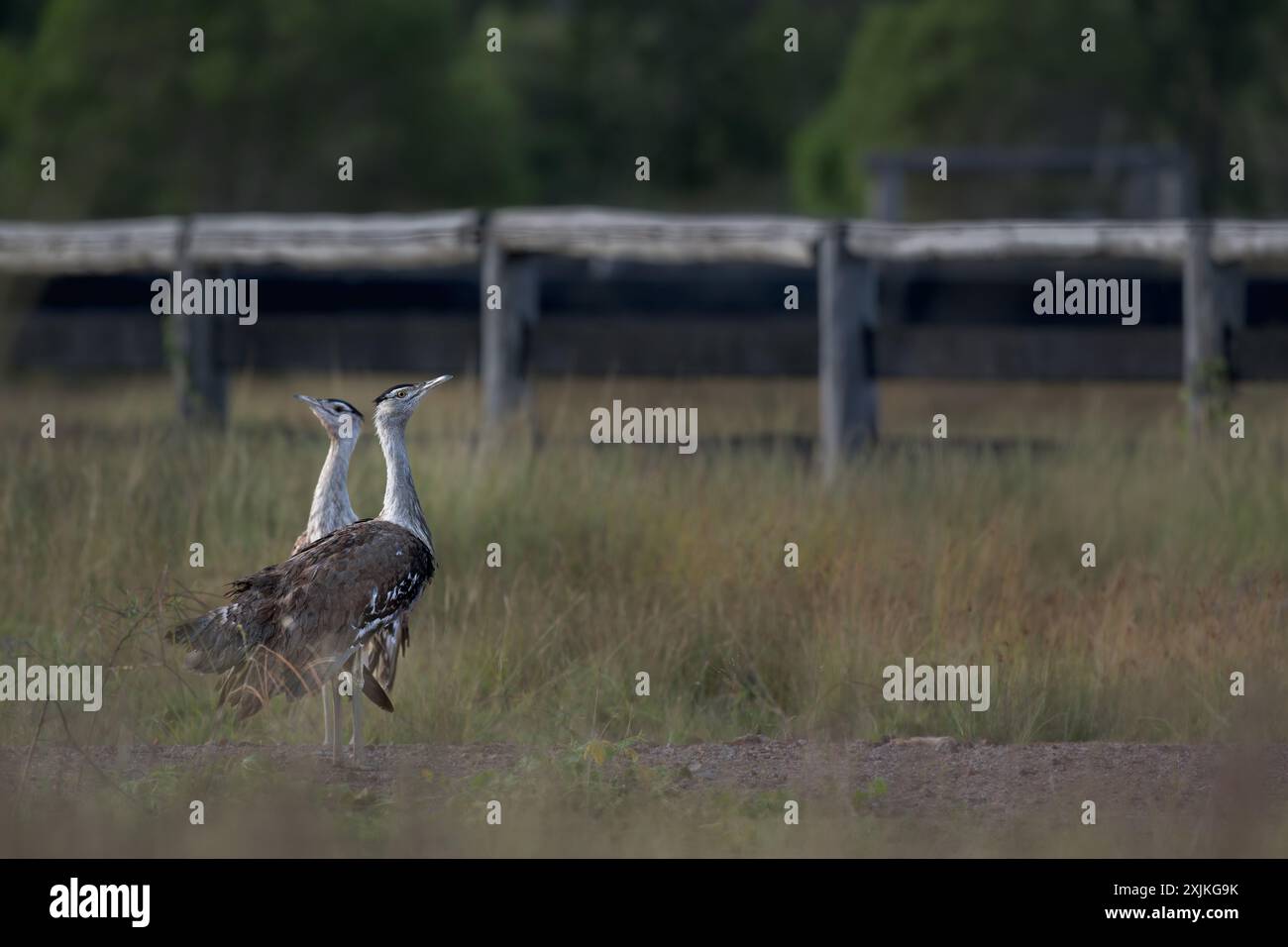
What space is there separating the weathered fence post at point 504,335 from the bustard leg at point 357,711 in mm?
4757

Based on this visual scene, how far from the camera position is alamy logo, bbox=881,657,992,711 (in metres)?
7.14

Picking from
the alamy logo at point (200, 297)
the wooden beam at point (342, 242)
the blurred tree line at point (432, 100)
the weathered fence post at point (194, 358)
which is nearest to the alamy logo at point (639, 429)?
the wooden beam at point (342, 242)

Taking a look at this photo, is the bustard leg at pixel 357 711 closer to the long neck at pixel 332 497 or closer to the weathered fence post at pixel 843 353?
the long neck at pixel 332 497

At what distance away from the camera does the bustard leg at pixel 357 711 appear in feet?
21.1

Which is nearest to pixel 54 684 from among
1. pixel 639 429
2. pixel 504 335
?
pixel 639 429

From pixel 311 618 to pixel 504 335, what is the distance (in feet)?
16.9

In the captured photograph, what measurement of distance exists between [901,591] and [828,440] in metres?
2.86

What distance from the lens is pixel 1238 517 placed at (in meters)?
9.09

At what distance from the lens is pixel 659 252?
1113 cm

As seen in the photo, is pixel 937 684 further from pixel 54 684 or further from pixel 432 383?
pixel 54 684

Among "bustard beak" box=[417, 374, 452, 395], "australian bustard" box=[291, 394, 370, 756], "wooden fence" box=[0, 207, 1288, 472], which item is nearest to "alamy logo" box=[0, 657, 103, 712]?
"australian bustard" box=[291, 394, 370, 756]

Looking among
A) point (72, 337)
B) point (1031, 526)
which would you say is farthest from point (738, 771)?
point (72, 337)

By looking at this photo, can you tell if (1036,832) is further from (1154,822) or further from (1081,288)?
(1081,288)

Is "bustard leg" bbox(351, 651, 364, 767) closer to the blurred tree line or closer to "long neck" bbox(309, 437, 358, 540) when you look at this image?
"long neck" bbox(309, 437, 358, 540)
